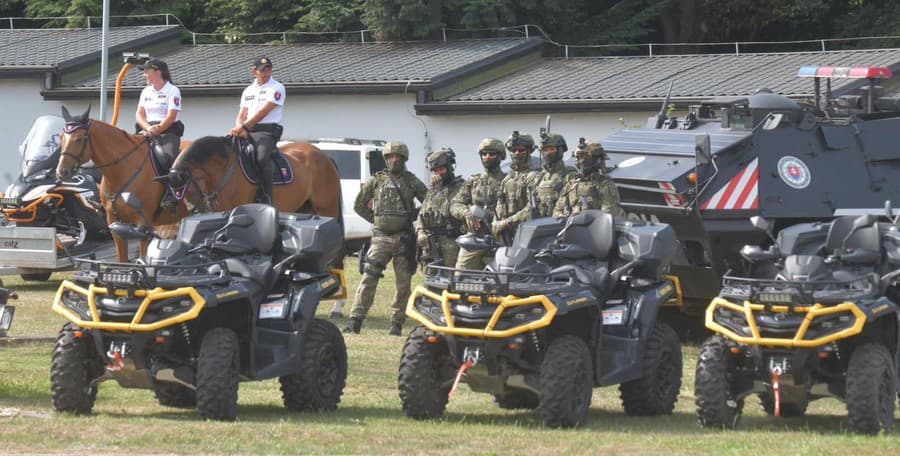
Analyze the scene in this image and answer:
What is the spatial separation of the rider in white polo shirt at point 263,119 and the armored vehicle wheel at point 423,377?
7025mm

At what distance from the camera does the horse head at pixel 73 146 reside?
17656 millimetres

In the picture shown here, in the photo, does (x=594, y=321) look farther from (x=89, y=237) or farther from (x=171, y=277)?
(x=89, y=237)

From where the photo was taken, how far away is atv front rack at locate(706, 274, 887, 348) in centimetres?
1131

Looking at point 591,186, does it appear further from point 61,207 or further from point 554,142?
point 61,207

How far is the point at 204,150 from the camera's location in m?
18.3

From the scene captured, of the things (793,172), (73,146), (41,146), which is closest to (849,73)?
(793,172)

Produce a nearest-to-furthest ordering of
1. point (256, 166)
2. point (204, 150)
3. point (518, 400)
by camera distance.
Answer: point (518, 400) → point (204, 150) → point (256, 166)

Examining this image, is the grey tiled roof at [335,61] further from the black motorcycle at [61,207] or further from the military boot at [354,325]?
Result: the military boot at [354,325]

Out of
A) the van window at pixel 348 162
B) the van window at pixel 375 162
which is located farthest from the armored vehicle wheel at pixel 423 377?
the van window at pixel 348 162

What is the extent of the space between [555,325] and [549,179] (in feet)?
15.5

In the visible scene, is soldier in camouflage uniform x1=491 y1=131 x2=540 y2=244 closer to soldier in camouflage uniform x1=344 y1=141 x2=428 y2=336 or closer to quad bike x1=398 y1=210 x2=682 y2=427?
soldier in camouflage uniform x1=344 y1=141 x2=428 y2=336

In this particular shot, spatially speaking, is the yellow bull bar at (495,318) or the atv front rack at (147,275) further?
the atv front rack at (147,275)

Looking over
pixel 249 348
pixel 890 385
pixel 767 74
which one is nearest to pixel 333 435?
pixel 249 348

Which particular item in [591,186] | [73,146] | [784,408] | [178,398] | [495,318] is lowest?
[784,408]
